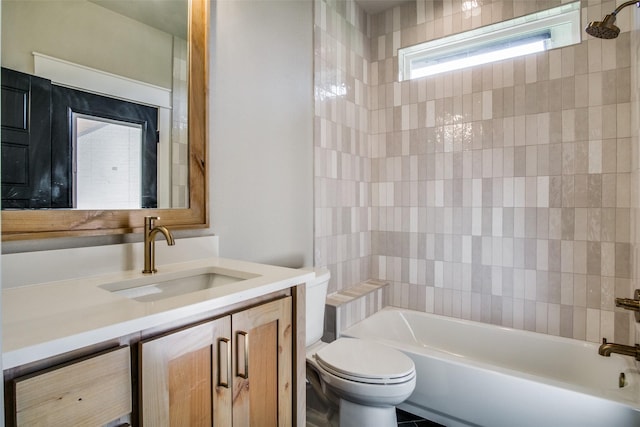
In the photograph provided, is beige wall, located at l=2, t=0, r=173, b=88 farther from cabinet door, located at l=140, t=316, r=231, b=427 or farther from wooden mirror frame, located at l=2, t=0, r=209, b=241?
cabinet door, located at l=140, t=316, r=231, b=427

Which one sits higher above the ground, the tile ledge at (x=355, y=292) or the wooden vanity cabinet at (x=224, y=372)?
the wooden vanity cabinet at (x=224, y=372)

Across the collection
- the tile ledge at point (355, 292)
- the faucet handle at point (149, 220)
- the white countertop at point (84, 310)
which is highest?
the faucet handle at point (149, 220)

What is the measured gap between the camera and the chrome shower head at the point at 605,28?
1.55 m

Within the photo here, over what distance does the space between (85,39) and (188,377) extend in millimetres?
1130

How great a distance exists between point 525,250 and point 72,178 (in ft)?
7.99

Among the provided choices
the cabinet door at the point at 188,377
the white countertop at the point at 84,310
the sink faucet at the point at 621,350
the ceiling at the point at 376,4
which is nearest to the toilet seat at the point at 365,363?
the white countertop at the point at 84,310

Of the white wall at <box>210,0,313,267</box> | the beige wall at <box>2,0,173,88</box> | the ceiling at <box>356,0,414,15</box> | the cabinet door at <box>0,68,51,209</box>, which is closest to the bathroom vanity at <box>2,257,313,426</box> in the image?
the cabinet door at <box>0,68,51,209</box>

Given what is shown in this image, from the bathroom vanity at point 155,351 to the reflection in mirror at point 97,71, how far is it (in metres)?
0.31

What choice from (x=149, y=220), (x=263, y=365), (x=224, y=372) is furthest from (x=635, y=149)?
(x=149, y=220)

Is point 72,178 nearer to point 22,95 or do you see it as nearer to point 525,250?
point 22,95

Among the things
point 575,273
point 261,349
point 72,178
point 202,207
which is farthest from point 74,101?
point 575,273

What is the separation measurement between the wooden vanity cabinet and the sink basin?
224mm

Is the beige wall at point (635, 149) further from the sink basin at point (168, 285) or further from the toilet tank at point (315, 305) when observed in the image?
the sink basin at point (168, 285)

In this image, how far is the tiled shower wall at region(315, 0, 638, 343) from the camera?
2045 mm
